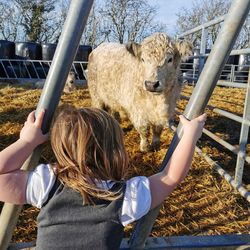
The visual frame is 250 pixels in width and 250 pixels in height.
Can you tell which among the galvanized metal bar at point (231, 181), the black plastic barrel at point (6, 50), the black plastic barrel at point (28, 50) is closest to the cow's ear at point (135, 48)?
the galvanized metal bar at point (231, 181)

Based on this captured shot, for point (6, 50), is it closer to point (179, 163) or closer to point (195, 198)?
point (195, 198)

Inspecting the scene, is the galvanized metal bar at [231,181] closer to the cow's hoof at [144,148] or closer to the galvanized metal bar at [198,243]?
the cow's hoof at [144,148]

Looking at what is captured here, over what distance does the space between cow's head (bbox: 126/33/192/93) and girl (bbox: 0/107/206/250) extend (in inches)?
106

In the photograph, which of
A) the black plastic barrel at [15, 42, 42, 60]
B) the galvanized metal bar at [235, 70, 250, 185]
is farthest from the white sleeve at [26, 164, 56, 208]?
the black plastic barrel at [15, 42, 42, 60]

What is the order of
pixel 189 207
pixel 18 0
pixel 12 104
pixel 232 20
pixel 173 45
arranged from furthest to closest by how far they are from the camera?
pixel 18 0 → pixel 12 104 → pixel 173 45 → pixel 189 207 → pixel 232 20

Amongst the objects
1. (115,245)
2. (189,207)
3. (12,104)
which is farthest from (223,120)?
(115,245)

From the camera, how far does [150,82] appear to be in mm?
3896

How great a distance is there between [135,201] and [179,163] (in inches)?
7.9

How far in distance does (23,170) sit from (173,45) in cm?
338

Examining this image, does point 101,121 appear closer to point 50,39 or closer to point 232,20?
point 232,20

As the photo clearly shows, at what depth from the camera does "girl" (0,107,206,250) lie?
4.10 ft

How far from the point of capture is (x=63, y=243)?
1.27 metres

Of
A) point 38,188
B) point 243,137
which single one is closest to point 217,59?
point 38,188

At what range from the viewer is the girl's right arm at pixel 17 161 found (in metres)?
1.23
